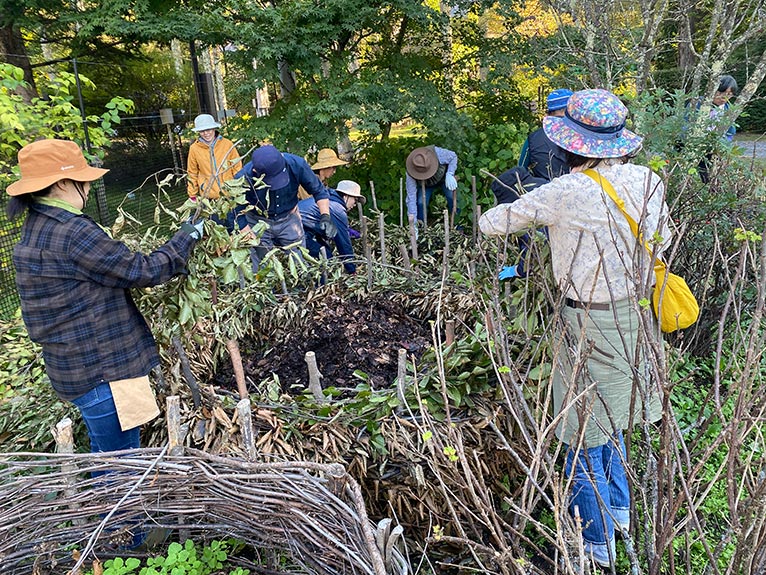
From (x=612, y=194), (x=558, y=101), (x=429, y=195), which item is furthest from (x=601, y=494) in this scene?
(x=429, y=195)

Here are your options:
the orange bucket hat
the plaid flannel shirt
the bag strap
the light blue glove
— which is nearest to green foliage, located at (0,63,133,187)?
the orange bucket hat

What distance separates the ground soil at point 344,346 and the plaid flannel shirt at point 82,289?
106 centimetres

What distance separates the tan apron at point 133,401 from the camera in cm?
234

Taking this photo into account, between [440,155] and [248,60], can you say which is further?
[440,155]

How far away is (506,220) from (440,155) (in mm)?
3603

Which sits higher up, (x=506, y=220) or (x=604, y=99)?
(x=604, y=99)

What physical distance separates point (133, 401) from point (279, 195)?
226 cm

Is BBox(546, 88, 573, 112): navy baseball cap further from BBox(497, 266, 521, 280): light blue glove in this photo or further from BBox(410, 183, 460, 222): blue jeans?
BBox(410, 183, 460, 222): blue jeans

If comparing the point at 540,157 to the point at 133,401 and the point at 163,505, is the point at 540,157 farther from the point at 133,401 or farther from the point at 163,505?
the point at 163,505

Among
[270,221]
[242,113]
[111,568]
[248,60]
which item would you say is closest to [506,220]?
[111,568]

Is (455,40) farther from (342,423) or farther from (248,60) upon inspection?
(342,423)

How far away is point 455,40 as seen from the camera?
623 cm

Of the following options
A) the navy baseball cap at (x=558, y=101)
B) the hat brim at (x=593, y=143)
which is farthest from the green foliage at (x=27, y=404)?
the navy baseball cap at (x=558, y=101)

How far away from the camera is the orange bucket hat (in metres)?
2.09
